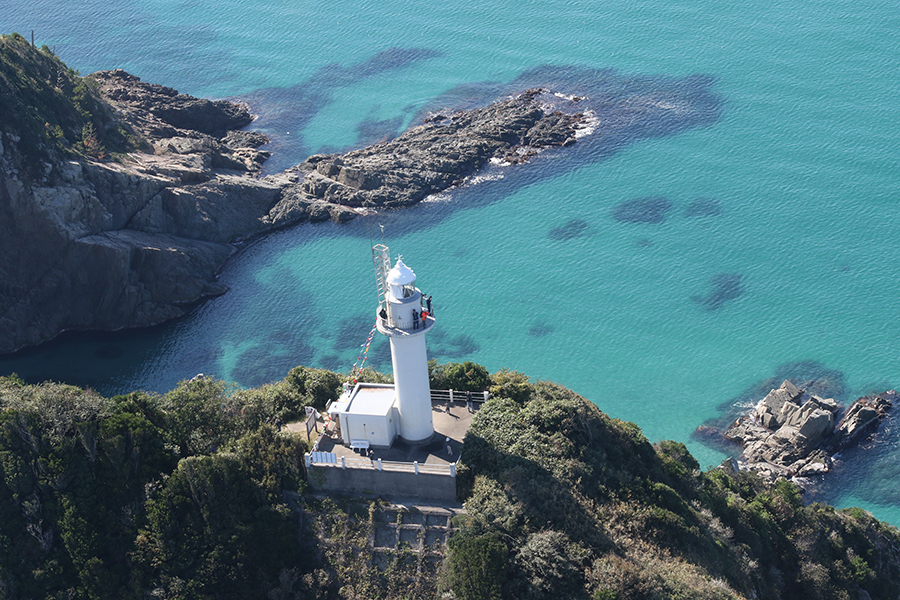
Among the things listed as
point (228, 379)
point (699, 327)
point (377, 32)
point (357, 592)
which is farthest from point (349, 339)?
point (377, 32)

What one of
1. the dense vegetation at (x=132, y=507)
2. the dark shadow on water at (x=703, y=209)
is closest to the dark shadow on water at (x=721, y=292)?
the dark shadow on water at (x=703, y=209)

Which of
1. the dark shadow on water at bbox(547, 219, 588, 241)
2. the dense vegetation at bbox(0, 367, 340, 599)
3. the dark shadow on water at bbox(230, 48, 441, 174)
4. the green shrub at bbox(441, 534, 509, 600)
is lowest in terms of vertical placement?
the green shrub at bbox(441, 534, 509, 600)

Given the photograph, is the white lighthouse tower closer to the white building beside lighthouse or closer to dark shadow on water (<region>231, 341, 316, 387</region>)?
the white building beside lighthouse

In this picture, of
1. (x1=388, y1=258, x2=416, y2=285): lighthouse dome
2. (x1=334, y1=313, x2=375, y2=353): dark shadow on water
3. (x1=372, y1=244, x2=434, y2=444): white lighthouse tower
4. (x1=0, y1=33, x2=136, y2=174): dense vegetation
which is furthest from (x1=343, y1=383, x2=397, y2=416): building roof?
(x1=0, y1=33, x2=136, y2=174): dense vegetation

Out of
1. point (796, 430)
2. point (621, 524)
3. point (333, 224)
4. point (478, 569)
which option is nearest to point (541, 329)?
point (796, 430)

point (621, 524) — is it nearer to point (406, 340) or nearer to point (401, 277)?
point (406, 340)

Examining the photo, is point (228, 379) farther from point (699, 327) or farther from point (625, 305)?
point (699, 327)

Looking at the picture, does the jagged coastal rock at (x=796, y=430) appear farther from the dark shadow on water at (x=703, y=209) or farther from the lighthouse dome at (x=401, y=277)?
the lighthouse dome at (x=401, y=277)
